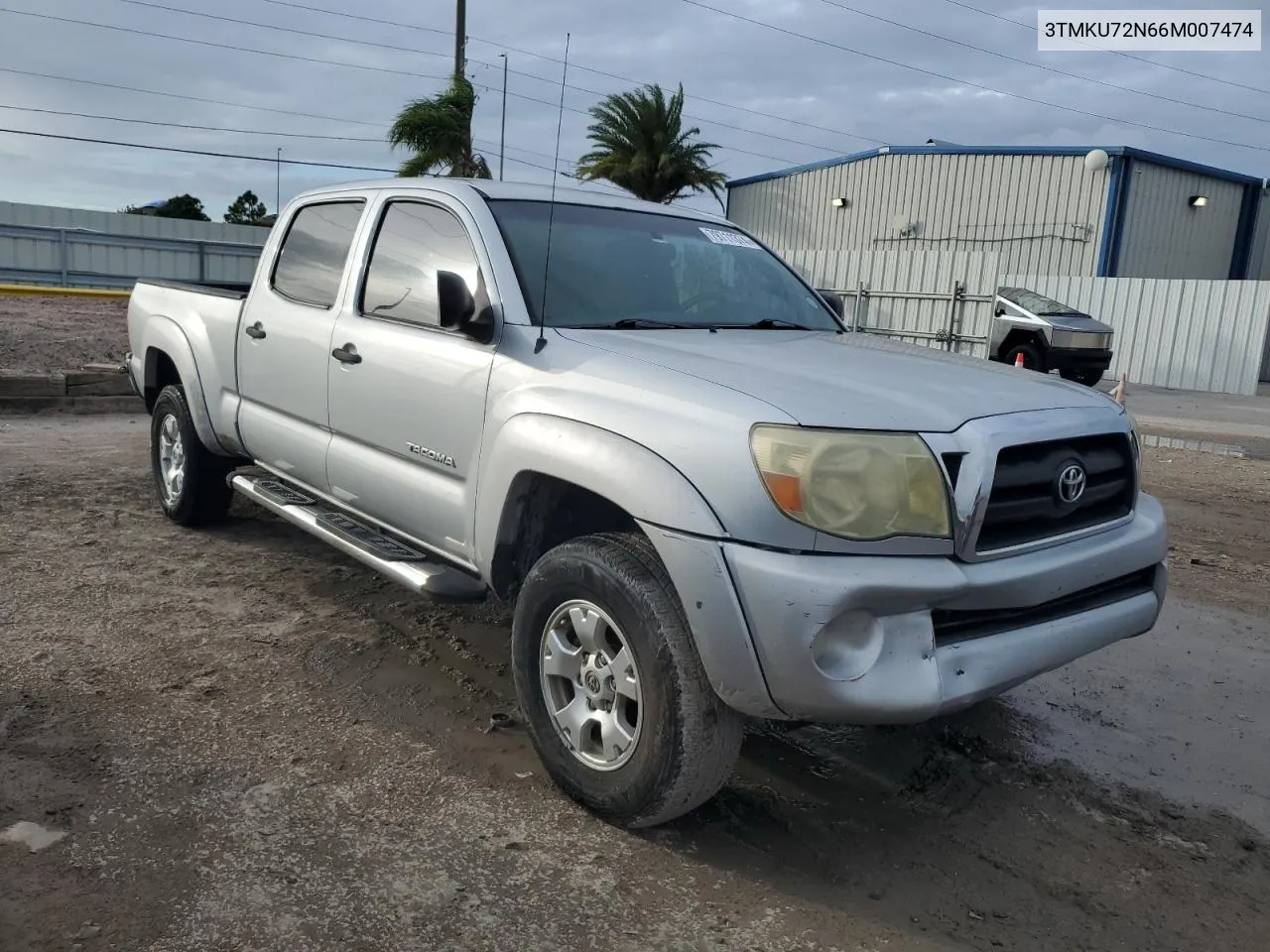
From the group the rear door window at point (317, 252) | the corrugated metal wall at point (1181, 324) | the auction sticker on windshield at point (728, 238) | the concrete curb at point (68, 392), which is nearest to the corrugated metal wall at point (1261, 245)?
the corrugated metal wall at point (1181, 324)

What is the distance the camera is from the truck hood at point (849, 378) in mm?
2680

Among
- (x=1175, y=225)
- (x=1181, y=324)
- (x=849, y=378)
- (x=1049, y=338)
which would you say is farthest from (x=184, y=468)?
(x=1175, y=225)

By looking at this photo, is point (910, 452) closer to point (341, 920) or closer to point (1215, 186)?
point (341, 920)

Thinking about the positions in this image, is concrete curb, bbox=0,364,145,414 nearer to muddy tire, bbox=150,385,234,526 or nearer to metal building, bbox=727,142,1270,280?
muddy tire, bbox=150,385,234,526

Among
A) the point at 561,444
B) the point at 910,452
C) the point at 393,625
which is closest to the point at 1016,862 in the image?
the point at 910,452

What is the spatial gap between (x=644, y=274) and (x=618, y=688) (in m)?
1.67

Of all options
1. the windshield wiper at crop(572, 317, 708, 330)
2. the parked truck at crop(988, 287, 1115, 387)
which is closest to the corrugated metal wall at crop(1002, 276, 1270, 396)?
the parked truck at crop(988, 287, 1115, 387)

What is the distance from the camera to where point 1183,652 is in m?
4.64

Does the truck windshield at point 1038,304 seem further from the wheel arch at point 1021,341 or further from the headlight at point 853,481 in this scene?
the headlight at point 853,481

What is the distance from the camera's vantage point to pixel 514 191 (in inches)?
157

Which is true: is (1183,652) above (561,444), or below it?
below

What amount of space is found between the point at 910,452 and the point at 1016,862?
1.20 m

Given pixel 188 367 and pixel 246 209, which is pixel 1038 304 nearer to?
pixel 188 367

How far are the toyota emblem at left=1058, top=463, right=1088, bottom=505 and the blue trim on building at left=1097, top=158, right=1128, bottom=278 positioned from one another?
2440 cm
